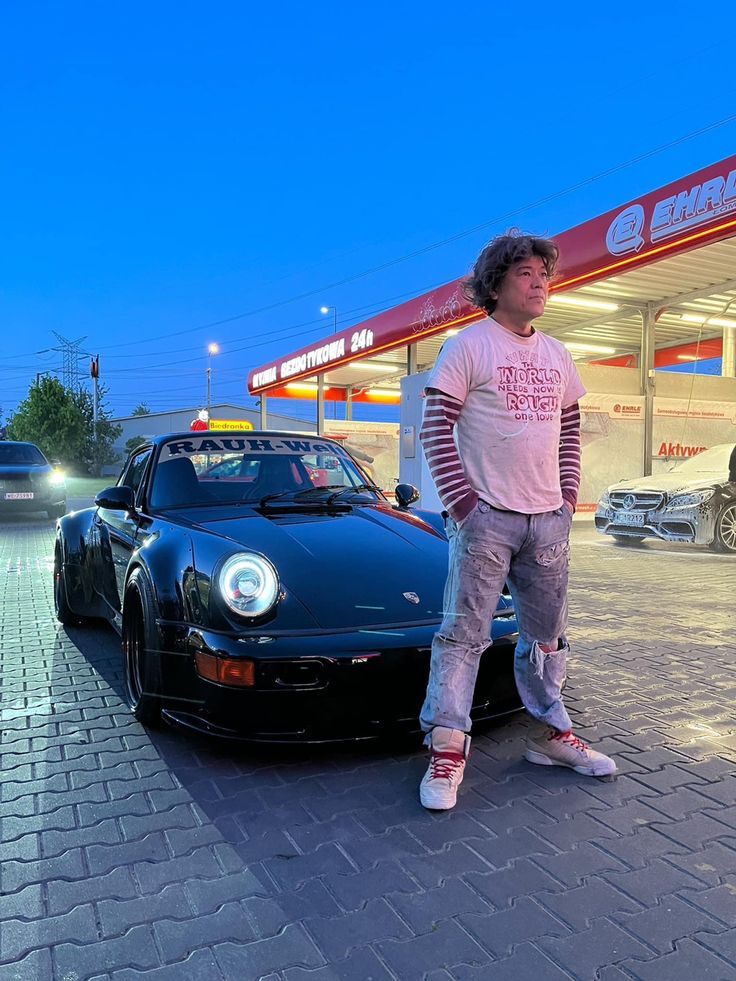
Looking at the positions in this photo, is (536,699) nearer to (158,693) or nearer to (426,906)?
(426,906)

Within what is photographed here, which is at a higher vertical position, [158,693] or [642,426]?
[642,426]

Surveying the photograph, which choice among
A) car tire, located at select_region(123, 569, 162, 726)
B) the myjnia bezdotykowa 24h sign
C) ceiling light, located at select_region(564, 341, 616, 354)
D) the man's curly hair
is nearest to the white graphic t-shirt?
the man's curly hair

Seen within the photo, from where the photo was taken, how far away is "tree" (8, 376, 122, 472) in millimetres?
45062

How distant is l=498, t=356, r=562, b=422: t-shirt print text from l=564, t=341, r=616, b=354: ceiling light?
17224 mm

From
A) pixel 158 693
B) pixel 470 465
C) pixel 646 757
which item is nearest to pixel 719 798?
pixel 646 757

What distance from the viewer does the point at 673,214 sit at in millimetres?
8984

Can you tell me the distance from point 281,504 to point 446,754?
1681mm

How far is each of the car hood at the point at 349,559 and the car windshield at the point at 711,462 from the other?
7780 millimetres

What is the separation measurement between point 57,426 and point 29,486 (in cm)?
3391

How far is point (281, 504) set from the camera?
12.5 ft

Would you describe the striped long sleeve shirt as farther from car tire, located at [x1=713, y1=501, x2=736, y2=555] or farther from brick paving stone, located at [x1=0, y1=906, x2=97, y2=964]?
car tire, located at [x1=713, y1=501, x2=736, y2=555]

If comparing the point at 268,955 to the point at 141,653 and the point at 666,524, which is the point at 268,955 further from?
the point at 666,524

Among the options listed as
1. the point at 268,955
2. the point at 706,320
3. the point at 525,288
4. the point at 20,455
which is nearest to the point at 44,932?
the point at 268,955

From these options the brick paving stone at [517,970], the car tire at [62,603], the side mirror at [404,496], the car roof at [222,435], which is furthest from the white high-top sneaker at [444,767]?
the car tire at [62,603]
